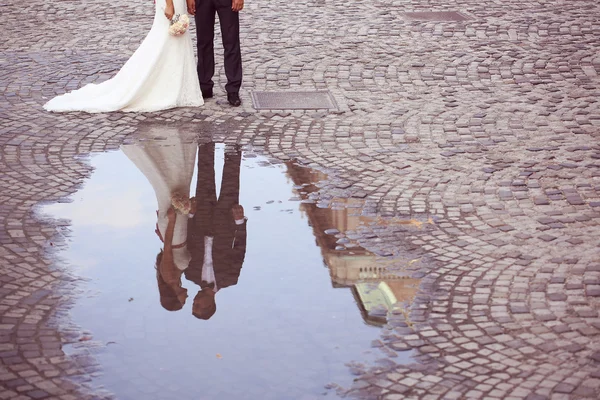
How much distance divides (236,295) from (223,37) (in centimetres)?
524

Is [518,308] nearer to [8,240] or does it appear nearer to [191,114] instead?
[8,240]

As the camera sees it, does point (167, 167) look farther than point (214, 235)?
Yes

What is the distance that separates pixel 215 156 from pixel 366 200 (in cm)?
192

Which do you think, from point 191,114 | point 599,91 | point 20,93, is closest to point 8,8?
point 20,93

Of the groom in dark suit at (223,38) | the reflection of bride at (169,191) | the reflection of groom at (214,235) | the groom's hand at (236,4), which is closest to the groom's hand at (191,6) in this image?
the groom in dark suit at (223,38)

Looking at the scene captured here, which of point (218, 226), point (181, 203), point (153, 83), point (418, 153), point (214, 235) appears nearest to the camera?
point (214, 235)

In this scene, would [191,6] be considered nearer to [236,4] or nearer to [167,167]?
[236,4]

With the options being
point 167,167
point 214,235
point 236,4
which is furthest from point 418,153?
point 236,4

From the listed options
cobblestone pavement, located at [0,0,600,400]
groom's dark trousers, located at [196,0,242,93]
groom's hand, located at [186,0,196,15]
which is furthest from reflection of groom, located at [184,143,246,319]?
groom's hand, located at [186,0,196,15]

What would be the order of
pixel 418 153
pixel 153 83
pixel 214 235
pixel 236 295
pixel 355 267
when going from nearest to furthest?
pixel 236 295, pixel 355 267, pixel 214 235, pixel 418 153, pixel 153 83

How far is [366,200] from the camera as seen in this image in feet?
27.5

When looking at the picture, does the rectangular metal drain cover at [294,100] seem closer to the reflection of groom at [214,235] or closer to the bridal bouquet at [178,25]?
the bridal bouquet at [178,25]

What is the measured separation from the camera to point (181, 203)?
8.41m

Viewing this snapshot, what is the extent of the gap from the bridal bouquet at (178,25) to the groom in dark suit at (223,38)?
0.63ft
